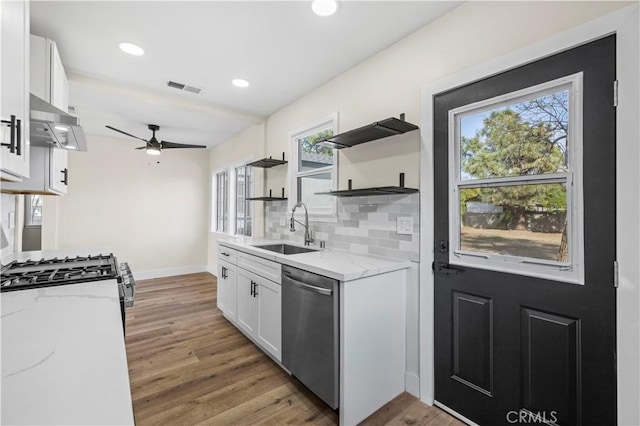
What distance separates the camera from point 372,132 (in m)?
2.26

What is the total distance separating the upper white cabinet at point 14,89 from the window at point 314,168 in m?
1.95

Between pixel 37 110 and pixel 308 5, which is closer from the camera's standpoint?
pixel 37 110

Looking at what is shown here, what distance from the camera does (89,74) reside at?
2.85 m

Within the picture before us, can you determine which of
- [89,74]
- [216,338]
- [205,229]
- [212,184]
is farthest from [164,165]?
[216,338]

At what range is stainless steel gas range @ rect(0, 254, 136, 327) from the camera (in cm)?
148

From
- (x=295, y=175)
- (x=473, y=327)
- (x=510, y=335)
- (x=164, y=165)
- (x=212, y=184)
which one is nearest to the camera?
(x=510, y=335)

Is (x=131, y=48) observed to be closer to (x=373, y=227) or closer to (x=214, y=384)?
(x=373, y=227)

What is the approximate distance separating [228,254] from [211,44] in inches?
82.0

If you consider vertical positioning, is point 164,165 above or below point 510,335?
above

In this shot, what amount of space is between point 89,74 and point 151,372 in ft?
9.27

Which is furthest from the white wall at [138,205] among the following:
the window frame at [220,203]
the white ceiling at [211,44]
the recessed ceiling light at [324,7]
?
the recessed ceiling light at [324,7]

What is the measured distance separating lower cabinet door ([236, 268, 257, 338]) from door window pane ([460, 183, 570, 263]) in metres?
1.89

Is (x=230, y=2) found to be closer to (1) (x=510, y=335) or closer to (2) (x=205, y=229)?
(1) (x=510, y=335)

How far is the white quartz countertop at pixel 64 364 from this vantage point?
0.55 meters
